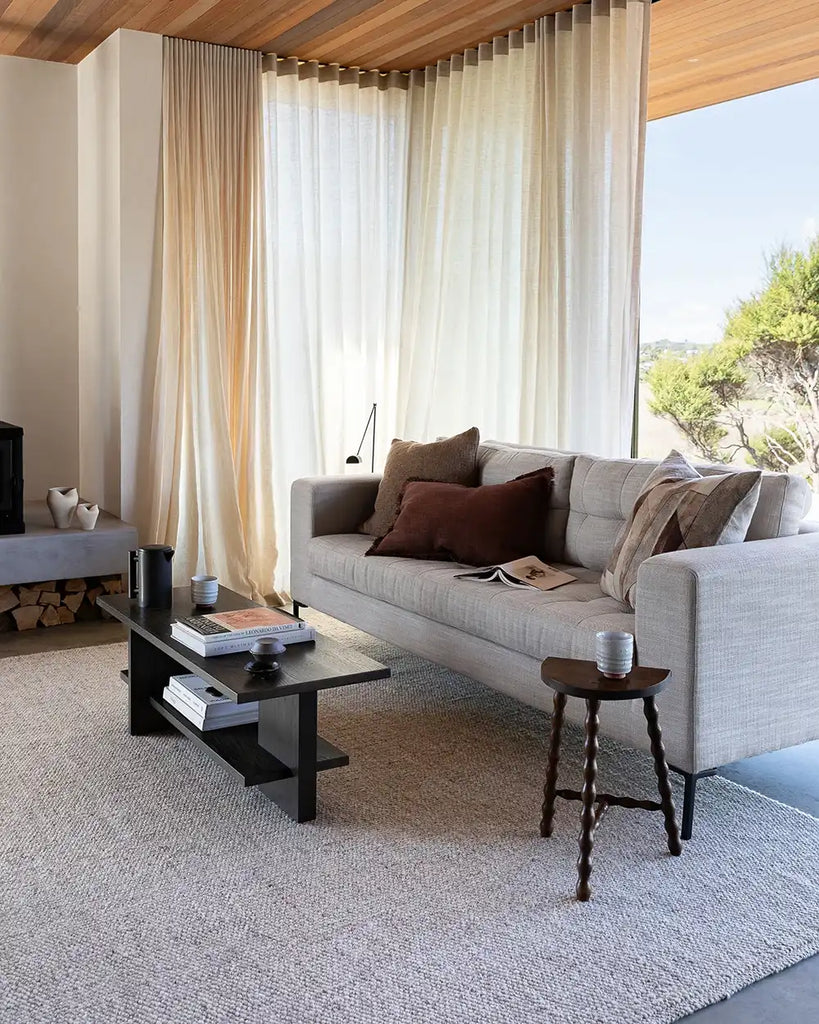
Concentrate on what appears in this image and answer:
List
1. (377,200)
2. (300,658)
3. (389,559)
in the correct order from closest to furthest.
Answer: (300,658) → (389,559) → (377,200)

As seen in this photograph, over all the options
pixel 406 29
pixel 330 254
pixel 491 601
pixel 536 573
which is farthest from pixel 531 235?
pixel 491 601

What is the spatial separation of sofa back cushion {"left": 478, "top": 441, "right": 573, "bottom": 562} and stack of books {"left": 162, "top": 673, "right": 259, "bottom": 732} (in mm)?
1413

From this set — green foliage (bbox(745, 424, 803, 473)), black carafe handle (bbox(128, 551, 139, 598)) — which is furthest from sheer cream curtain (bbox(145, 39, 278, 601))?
green foliage (bbox(745, 424, 803, 473))

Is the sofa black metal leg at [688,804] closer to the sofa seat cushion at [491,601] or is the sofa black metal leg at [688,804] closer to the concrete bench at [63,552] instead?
the sofa seat cushion at [491,601]

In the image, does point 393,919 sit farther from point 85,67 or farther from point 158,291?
point 85,67

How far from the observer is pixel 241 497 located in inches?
210

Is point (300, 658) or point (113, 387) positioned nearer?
point (300, 658)

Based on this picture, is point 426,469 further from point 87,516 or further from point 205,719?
point 205,719

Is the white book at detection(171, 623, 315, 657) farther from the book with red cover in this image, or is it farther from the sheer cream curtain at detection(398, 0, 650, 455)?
the sheer cream curtain at detection(398, 0, 650, 455)

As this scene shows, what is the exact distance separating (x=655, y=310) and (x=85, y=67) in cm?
456

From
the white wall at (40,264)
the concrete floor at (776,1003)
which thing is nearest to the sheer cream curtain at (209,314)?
the white wall at (40,264)

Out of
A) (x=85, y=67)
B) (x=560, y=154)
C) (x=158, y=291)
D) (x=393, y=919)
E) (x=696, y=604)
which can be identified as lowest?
(x=393, y=919)

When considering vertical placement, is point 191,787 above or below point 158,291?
below

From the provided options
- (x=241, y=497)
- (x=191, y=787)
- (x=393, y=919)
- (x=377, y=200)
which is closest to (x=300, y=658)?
(x=191, y=787)
